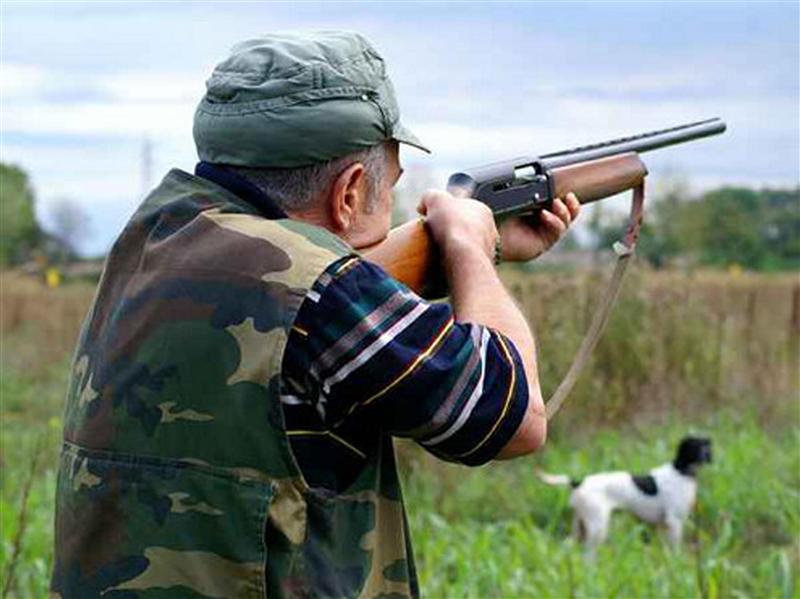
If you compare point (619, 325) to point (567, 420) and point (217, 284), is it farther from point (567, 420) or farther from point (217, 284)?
point (217, 284)

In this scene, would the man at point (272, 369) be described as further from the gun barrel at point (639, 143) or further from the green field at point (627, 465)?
the green field at point (627, 465)

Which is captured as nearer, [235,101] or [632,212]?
[235,101]

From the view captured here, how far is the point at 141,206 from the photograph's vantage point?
247 centimetres

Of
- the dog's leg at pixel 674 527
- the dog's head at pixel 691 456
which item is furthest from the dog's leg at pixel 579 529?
the dog's head at pixel 691 456

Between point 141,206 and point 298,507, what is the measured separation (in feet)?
1.76

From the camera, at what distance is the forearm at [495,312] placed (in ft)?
7.85

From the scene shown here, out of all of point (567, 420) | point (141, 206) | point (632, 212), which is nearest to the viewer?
point (141, 206)

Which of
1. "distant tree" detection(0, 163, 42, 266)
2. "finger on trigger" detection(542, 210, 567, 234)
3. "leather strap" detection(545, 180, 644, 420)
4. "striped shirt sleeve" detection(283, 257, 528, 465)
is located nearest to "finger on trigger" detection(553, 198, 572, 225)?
"finger on trigger" detection(542, 210, 567, 234)

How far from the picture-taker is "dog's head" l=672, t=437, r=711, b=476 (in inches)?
292

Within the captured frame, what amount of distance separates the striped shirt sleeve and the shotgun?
284 millimetres

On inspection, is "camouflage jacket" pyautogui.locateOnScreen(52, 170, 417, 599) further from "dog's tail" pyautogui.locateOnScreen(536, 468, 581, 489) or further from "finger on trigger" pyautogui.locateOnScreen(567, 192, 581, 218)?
"dog's tail" pyautogui.locateOnScreen(536, 468, 581, 489)

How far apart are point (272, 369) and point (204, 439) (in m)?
0.15

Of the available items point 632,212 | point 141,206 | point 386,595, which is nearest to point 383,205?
point 141,206

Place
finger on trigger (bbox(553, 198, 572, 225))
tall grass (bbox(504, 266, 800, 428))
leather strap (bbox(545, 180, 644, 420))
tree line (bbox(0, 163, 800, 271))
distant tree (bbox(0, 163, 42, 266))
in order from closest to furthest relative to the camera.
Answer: leather strap (bbox(545, 180, 644, 420)), finger on trigger (bbox(553, 198, 572, 225)), distant tree (bbox(0, 163, 42, 266)), tall grass (bbox(504, 266, 800, 428)), tree line (bbox(0, 163, 800, 271))
